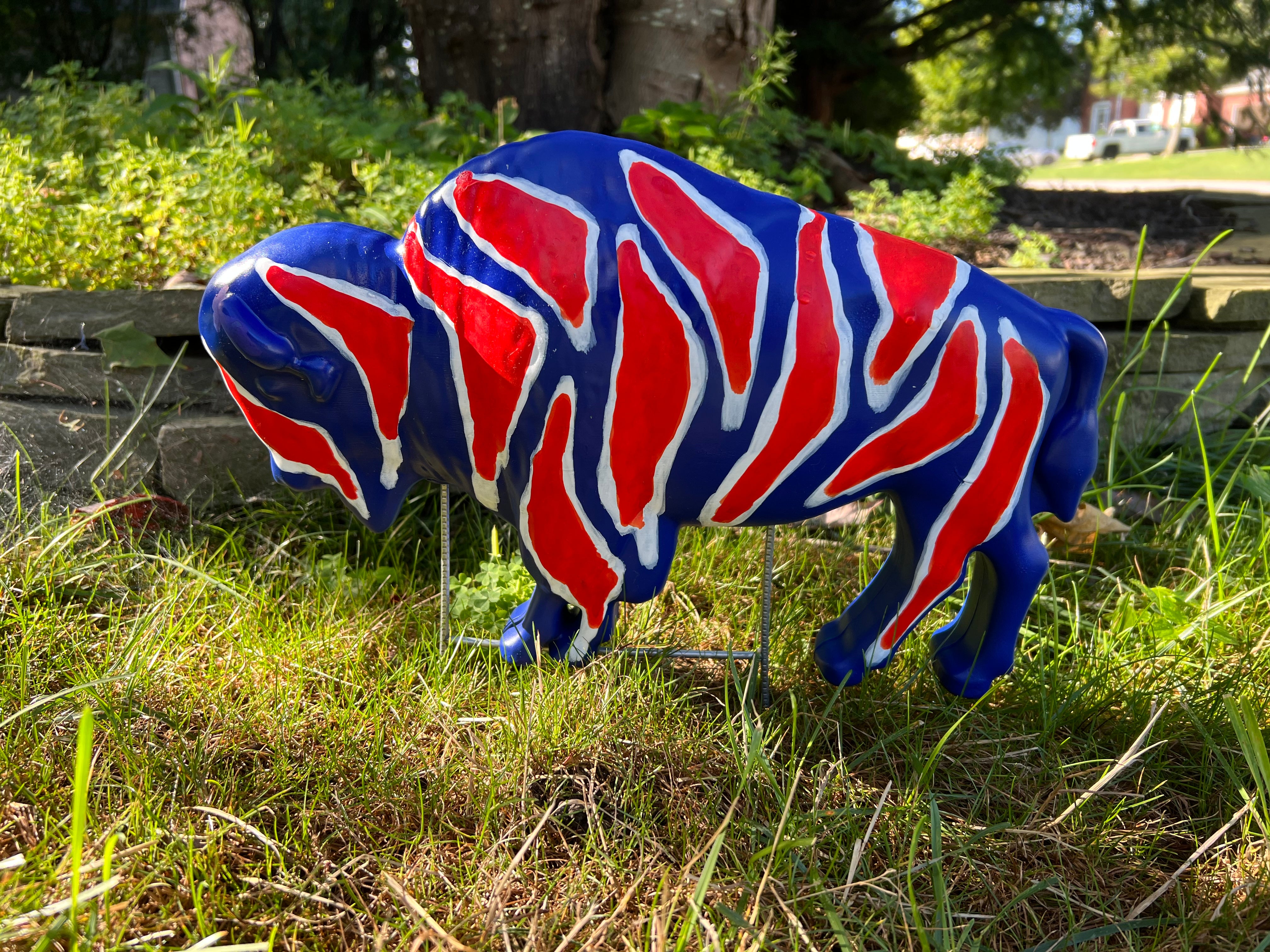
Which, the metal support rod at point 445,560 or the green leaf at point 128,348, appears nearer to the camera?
the metal support rod at point 445,560

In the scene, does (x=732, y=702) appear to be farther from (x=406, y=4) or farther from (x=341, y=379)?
(x=406, y=4)

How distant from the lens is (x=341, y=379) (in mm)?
1404

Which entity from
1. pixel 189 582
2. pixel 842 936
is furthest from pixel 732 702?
pixel 189 582

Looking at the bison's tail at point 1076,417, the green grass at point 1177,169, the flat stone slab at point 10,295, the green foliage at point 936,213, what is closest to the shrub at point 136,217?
the flat stone slab at point 10,295

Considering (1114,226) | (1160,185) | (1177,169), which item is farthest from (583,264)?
(1177,169)

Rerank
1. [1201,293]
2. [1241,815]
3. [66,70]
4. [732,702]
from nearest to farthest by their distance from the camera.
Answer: [1241,815] → [732,702] → [1201,293] → [66,70]

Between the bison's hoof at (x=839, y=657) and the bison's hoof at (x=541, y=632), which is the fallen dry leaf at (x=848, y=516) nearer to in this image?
the bison's hoof at (x=839, y=657)

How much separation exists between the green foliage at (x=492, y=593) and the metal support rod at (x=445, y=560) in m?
0.10

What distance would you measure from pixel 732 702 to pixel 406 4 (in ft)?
11.3

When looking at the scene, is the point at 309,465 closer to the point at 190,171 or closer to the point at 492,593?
the point at 492,593

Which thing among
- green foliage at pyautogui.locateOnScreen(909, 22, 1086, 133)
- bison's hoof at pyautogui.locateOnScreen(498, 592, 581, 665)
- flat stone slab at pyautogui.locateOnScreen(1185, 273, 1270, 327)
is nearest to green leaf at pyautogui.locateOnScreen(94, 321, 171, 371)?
bison's hoof at pyautogui.locateOnScreen(498, 592, 581, 665)

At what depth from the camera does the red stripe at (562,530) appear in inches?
53.7

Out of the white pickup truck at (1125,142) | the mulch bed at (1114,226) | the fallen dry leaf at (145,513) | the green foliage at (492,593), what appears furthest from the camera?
the white pickup truck at (1125,142)

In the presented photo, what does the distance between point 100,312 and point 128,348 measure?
148mm
